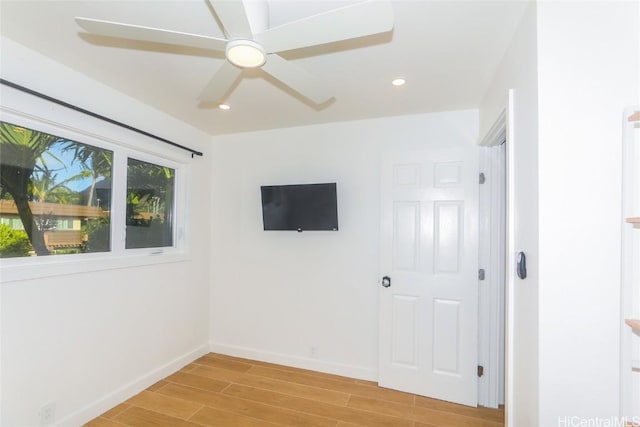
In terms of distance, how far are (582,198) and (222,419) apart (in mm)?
2631

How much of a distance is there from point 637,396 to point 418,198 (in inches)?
67.4

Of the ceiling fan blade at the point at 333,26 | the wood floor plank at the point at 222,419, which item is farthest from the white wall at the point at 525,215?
the wood floor plank at the point at 222,419

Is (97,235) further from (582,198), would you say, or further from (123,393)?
(582,198)

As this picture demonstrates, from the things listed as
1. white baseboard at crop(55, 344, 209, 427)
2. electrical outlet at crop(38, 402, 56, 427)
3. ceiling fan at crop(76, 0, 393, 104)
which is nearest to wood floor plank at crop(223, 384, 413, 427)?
white baseboard at crop(55, 344, 209, 427)

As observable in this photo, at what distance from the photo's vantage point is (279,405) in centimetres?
238

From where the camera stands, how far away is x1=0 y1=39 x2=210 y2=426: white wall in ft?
5.77

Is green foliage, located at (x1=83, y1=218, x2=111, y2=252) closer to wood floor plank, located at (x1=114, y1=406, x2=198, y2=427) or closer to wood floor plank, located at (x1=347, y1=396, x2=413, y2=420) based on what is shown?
wood floor plank, located at (x1=114, y1=406, x2=198, y2=427)

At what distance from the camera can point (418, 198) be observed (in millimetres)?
2598

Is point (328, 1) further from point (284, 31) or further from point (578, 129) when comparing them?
point (578, 129)

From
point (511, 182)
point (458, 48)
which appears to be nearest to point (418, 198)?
point (511, 182)

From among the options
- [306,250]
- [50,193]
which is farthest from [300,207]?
[50,193]

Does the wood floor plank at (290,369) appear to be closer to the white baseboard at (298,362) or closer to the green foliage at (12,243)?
the white baseboard at (298,362)

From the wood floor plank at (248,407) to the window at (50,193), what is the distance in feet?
4.61

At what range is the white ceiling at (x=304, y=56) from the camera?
4.75 ft
